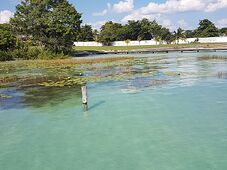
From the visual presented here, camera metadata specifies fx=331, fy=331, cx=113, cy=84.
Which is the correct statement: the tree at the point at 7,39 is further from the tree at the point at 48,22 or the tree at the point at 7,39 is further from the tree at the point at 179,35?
the tree at the point at 179,35

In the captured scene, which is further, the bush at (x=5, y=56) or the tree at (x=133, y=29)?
the tree at (x=133, y=29)

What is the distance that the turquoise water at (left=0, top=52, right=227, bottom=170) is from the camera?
37.4ft

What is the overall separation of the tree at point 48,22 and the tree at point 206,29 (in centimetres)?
7987

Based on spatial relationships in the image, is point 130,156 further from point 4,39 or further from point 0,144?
point 4,39

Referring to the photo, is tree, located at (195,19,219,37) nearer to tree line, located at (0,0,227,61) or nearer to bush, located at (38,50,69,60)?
tree line, located at (0,0,227,61)

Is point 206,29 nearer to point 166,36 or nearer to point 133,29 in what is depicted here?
point 166,36

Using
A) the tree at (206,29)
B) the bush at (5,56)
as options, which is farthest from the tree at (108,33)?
the bush at (5,56)

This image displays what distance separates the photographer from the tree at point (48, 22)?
65.0 metres

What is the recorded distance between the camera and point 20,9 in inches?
2640

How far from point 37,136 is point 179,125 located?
6.36 metres

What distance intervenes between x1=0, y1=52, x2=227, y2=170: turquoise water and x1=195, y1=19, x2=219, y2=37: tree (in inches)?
4532

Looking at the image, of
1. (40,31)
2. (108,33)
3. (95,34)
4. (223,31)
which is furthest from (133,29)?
(40,31)

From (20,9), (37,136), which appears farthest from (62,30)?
(37,136)

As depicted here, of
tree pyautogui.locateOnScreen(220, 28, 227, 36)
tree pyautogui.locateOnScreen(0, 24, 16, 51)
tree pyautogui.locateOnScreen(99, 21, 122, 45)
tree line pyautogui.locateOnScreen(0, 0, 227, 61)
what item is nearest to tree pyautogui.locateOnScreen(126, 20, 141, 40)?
tree pyautogui.locateOnScreen(99, 21, 122, 45)
